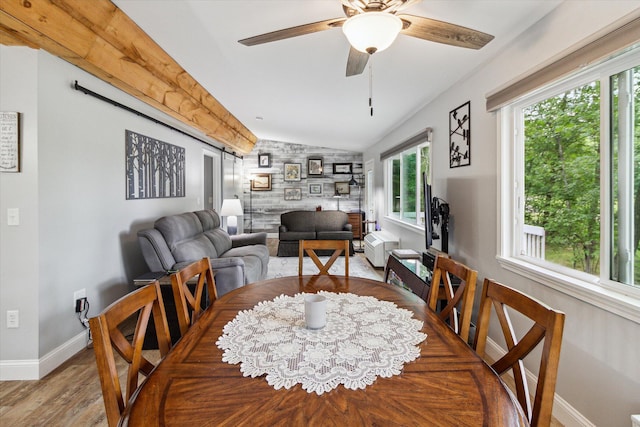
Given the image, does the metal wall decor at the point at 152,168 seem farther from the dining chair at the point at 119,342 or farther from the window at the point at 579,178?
the window at the point at 579,178

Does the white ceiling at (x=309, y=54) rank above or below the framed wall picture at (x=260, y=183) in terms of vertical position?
above

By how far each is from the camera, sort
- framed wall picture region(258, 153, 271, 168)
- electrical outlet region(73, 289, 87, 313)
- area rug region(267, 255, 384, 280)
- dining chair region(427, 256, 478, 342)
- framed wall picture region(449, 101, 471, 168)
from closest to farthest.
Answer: dining chair region(427, 256, 478, 342)
electrical outlet region(73, 289, 87, 313)
framed wall picture region(449, 101, 471, 168)
area rug region(267, 255, 384, 280)
framed wall picture region(258, 153, 271, 168)

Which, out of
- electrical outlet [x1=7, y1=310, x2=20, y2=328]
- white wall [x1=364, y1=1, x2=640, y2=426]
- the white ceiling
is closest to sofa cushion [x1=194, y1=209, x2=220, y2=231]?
the white ceiling

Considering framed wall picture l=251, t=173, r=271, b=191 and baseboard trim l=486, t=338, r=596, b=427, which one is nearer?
baseboard trim l=486, t=338, r=596, b=427

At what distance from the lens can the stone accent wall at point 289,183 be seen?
8703 mm

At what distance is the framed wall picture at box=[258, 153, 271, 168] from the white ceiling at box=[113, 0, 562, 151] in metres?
3.75

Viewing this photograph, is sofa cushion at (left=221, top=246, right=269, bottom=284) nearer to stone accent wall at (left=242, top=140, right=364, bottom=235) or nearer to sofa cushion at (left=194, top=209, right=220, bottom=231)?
sofa cushion at (left=194, top=209, right=220, bottom=231)

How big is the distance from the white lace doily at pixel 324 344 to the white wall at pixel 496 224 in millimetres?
1012

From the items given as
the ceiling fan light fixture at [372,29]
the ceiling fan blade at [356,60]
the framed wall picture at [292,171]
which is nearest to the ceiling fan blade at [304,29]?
the ceiling fan light fixture at [372,29]

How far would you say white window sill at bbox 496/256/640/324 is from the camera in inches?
55.2

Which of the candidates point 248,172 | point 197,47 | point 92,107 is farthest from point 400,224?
point 248,172

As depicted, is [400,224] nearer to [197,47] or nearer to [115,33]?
[197,47]

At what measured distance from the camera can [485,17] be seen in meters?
1.87

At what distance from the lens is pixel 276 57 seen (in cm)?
287
